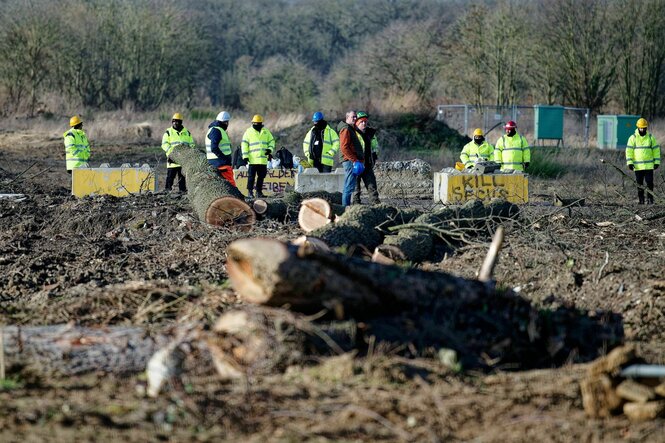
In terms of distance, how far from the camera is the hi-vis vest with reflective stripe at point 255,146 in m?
17.8

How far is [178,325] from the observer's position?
676 cm

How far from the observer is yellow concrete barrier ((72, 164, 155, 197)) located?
17.7 meters

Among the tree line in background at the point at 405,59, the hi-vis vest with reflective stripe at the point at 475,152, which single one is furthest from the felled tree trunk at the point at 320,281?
the tree line in background at the point at 405,59

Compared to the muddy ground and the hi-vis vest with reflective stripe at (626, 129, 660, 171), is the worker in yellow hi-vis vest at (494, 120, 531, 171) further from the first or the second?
the muddy ground

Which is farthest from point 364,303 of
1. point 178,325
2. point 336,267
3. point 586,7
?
point 586,7

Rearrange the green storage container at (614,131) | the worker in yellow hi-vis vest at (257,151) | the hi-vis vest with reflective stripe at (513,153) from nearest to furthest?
the worker in yellow hi-vis vest at (257,151) → the hi-vis vest with reflective stripe at (513,153) → the green storage container at (614,131)

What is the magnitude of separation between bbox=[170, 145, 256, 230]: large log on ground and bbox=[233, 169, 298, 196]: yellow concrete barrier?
5.38 metres

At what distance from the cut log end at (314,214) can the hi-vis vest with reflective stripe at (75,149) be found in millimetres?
7973

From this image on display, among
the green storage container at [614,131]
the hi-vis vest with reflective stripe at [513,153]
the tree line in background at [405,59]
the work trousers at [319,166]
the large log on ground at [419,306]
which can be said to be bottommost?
the large log on ground at [419,306]

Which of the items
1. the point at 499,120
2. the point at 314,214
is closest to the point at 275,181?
the point at 314,214

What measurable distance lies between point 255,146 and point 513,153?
198 inches

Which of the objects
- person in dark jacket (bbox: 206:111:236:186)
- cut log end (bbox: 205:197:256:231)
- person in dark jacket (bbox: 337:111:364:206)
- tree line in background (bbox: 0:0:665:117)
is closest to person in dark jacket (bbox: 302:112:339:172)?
person in dark jacket (bbox: 206:111:236:186)

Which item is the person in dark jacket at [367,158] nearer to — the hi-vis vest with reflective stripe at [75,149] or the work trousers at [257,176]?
the work trousers at [257,176]

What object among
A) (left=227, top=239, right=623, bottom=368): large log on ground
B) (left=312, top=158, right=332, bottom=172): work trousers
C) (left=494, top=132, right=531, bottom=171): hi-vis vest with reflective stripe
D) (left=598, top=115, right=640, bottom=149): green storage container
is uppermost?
(left=598, top=115, right=640, bottom=149): green storage container
